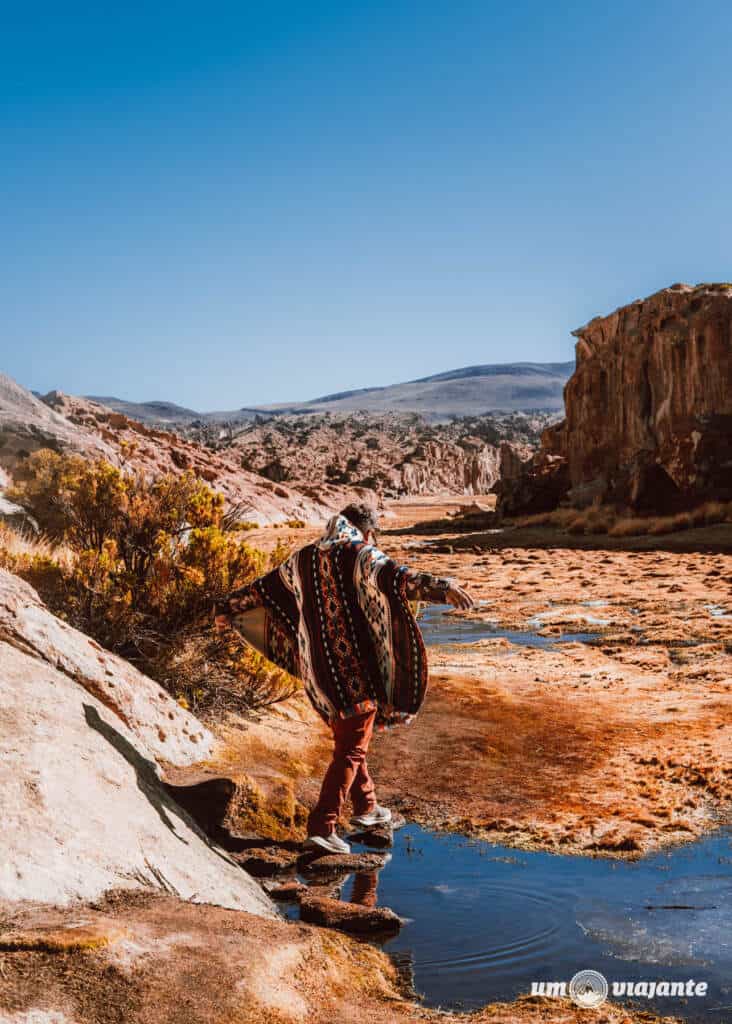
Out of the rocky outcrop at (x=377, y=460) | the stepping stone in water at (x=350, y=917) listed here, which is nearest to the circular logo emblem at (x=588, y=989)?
the stepping stone in water at (x=350, y=917)

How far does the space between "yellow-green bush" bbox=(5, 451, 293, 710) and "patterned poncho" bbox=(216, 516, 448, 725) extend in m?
1.76

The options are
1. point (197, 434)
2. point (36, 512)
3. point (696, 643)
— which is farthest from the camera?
point (197, 434)

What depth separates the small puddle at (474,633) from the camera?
1133 centimetres

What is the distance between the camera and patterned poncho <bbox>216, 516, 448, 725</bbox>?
466 cm

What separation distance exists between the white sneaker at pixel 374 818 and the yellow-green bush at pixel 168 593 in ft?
5.53

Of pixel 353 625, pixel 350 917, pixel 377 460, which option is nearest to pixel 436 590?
pixel 353 625

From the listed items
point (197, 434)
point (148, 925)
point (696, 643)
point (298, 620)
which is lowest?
point (696, 643)

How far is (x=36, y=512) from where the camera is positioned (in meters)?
11.5

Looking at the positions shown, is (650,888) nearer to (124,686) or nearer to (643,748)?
(643,748)

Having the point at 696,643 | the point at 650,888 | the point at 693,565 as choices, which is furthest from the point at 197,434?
the point at 650,888

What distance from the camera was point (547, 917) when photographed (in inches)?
156

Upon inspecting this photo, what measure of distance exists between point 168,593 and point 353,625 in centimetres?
261

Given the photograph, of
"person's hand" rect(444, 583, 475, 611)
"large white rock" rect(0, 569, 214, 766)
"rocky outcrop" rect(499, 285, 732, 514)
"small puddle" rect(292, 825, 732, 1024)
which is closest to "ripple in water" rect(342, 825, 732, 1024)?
"small puddle" rect(292, 825, 732, 1024)

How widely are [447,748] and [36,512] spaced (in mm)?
6895
